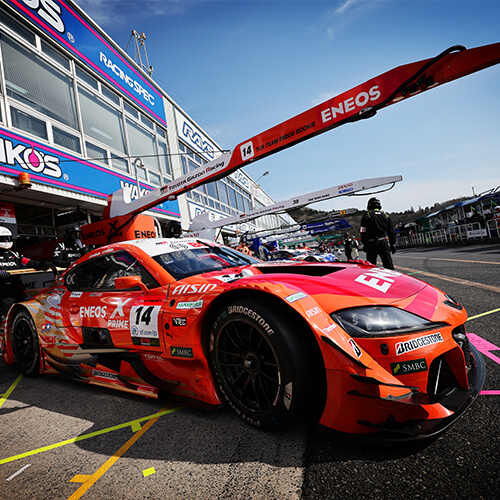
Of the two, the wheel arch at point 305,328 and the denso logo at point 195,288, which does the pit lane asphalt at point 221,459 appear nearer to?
the wheel arch at point 305,328

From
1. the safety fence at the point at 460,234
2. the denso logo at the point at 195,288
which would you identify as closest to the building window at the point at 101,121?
the denso logo at the point at 195,288

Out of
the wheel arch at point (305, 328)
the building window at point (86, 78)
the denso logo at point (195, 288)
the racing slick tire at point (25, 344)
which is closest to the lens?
the wheel arch at point (305, 328)

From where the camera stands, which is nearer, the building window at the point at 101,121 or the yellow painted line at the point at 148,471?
the yellow painted line at the point at 148,471

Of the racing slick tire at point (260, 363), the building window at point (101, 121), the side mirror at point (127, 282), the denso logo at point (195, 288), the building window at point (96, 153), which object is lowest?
the racing slick tire at point (260, 363)

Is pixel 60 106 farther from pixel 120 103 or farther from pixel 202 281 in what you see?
pixel 202 281

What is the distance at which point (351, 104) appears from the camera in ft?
13.3

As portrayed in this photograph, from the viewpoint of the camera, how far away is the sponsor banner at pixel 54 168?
6.14 m

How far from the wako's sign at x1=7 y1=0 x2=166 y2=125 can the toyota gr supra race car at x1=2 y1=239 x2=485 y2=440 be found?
8.49 meters

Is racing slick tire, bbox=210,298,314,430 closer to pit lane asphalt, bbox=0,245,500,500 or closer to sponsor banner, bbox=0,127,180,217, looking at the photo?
pit lane asphalt, bbox=0,245,500,500

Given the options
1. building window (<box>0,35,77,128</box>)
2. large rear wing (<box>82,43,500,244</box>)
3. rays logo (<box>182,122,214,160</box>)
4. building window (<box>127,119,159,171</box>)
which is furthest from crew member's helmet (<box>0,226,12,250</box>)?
rays logo (<box>182,122,214,160</box>)

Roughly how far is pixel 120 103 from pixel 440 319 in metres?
11.5

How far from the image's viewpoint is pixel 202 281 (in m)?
1.97

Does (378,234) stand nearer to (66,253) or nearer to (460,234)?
(66,253)

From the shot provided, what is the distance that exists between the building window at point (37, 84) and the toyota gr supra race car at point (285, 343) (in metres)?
6.93
